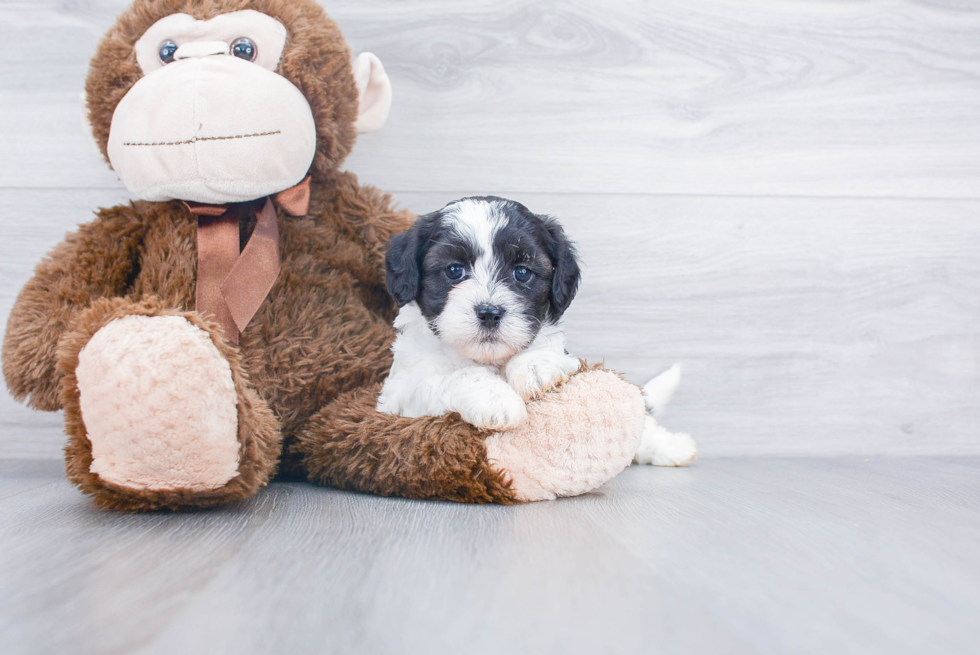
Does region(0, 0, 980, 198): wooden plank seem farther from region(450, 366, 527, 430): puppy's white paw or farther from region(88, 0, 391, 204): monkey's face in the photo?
region(450, 366, 527, 430): puppy's white paw

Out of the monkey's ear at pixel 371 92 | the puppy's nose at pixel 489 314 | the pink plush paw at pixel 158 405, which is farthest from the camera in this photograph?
the monkey's ear at pixel 371 92

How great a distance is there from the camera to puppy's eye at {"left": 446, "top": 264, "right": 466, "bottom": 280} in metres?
1.25

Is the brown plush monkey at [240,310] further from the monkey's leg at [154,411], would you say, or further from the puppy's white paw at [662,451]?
the puppy's white paw at [662,451]

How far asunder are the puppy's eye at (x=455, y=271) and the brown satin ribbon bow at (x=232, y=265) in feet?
1.16

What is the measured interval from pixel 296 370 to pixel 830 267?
1465mm

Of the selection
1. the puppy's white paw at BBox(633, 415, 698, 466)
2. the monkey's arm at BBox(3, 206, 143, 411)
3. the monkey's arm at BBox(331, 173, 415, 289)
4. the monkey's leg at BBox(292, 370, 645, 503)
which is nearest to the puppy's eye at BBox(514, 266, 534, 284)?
the monkey's leg at BBox(292, 370, 645, 503)

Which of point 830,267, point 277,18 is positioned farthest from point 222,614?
point 830,267

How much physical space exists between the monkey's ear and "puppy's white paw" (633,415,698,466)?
0.98m

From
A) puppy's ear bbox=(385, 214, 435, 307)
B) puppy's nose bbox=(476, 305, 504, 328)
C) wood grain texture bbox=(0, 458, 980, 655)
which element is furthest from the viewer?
puppy's ear bbox=(385, 214, 435, 307)

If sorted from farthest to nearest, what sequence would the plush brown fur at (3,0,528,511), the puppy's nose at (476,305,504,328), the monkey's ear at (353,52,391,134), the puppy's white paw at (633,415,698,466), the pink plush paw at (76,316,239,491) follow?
the puppy's white paw at (633,415,698,466) → the monkey's ear at (353,52,391,134) → the puppy's nose at (476,305,504,328) → the plush brown fur at (3,0,528,511) → the pink plush paw at (76,316,239,491)

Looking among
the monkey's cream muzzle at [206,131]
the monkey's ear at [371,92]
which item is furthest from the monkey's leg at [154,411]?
the monkey's ear at [371,92]

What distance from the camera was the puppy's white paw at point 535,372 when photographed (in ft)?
3.87

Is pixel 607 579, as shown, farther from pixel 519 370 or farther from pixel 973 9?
pixel 973 9

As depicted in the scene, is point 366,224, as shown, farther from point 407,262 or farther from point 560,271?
point 560,271
